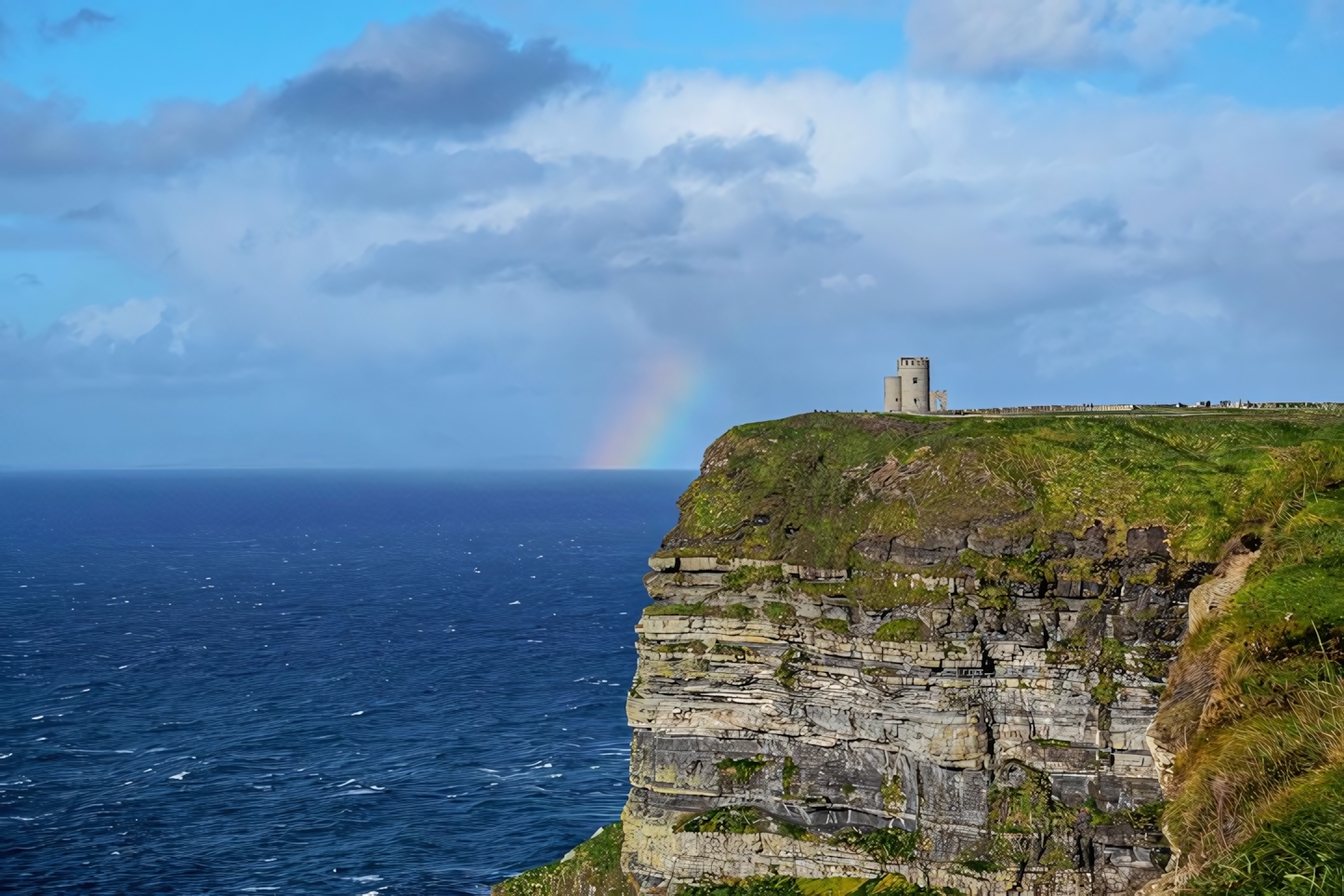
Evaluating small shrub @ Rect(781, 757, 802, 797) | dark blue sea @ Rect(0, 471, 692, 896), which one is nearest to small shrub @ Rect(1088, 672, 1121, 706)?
small shrub @ Rect(781, 757, 802, 797)

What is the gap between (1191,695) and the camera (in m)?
24.4

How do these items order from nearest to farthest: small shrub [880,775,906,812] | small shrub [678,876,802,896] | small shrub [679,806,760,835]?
small shrub [880,775,906,812]
small shrub [678,876,802,896]
small shrub [679,806,760,835]

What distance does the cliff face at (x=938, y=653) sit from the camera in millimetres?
41375

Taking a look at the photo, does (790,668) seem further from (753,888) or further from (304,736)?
(304,736)

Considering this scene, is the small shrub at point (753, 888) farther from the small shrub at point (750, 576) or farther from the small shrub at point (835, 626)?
the small shrub at point (750, 576)

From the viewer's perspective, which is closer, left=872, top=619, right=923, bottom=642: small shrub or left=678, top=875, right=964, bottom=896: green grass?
left=678, top=875, right=964, bottom=896: green grass

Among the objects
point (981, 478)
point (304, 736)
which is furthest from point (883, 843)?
point (304, 736)

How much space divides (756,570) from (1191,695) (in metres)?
24.3

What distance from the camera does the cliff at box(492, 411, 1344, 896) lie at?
135 ft

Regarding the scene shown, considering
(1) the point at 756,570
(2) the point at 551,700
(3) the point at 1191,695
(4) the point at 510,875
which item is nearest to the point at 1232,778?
(3) the point at 1191,695

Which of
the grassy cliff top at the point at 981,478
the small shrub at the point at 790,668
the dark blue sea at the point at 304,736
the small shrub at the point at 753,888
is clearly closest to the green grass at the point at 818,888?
the small shrub at the point at 753,888

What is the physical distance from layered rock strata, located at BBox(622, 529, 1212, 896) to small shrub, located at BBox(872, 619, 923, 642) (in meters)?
0.08

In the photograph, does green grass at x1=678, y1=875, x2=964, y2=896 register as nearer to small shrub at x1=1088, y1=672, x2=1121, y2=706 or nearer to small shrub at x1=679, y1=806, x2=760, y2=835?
small shrub at x1=679, y1=806, x2=760, y2=835

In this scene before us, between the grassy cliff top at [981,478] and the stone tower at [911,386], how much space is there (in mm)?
9952
